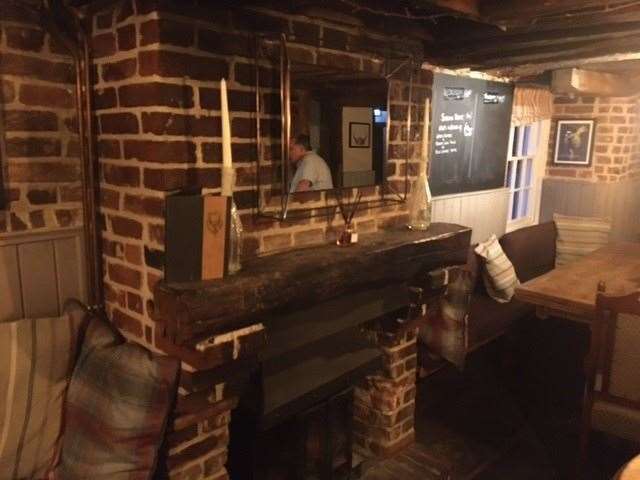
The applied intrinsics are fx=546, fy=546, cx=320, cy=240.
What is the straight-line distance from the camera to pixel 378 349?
2516mm

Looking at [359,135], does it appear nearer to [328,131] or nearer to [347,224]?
[328,131]

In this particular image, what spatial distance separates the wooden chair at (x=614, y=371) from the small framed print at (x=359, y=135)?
1190 mm

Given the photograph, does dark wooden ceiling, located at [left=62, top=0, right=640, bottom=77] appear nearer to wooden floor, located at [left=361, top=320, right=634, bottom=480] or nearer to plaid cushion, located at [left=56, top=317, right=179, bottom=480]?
plaid cushion, located at [left=56, top=317, right=179, bottom=480]

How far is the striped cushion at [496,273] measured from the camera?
3.74 metres

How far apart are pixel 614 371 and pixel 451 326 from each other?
78cm

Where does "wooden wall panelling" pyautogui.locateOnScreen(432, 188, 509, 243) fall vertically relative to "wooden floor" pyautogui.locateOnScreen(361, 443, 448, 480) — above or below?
above

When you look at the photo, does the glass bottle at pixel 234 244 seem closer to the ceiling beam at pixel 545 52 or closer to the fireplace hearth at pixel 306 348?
the fireplace hearth at pixel 306 348

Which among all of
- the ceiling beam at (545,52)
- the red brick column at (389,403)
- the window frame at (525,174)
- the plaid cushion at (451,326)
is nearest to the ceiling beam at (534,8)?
the ceiling beam at (545,52)

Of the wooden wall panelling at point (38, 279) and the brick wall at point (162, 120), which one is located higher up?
the brick wall at point (162, 120)

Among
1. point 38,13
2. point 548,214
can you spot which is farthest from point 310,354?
point 548,214

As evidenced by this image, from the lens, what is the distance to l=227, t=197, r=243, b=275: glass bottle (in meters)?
1.71

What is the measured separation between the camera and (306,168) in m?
2.05

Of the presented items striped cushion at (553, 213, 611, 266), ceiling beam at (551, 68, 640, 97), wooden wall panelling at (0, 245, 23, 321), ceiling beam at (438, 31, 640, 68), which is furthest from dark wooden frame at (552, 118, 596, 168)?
wooden wall panelling at (0, 245, 23, 321)

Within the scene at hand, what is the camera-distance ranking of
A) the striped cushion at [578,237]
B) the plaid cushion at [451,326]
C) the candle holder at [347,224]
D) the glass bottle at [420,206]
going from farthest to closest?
the striped cushion at [578,237]
the plaid cushion at [451,326]
the glass bottle at [420,206]
the candle holder at [347,224]
